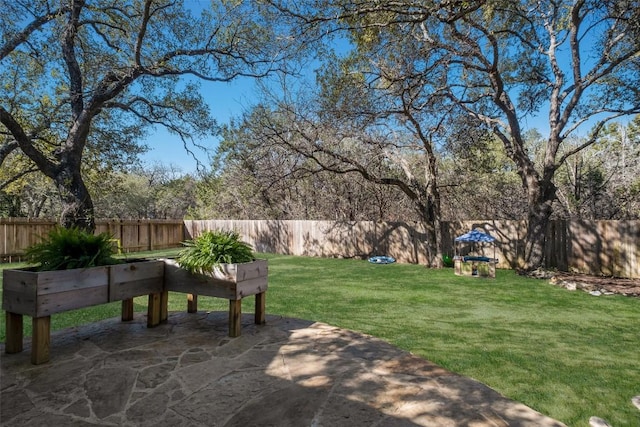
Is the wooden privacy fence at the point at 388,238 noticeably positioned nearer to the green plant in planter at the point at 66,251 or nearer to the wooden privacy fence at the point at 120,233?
the wooden privacy fence at the point at 120,233

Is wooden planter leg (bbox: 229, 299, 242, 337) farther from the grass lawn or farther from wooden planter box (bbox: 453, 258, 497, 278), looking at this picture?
wooden planter box (bbox: 453, 258, 497, 278)

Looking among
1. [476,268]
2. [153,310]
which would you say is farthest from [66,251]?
[476,268]

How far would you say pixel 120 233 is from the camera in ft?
46.0

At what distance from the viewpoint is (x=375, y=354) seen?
10.2ft

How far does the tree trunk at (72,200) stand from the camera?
6.70 metres

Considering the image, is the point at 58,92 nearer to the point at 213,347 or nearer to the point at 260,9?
the point at 260,9

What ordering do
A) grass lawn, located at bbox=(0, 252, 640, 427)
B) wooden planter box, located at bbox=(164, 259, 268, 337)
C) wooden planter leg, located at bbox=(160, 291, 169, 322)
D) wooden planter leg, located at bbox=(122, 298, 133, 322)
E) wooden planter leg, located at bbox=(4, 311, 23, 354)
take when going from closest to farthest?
grass lawn, located at bbox=(0, 252, 640, 427) → wooden planter leg, located at bbox=(4, 311, 23, 354) → wooden planter box, located at bbox=(164, 259, 268, 337) → wooden planter leg, located at bbox=(160, 291, 169, 322) → wooden planter leg, located at bbox=(122, 298, 133, 322)

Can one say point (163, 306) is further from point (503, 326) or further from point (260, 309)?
point (503, 326)

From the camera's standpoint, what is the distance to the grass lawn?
2.50 metres

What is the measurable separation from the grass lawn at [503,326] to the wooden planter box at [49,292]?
3.73ft

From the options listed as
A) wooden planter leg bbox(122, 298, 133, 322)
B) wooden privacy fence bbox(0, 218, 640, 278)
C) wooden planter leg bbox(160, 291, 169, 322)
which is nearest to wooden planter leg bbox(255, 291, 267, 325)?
wooden planter leg bbox(160, 291, 169, 322)

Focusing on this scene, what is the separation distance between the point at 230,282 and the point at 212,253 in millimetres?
365

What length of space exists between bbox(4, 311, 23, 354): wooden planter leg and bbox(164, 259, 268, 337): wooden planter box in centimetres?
119

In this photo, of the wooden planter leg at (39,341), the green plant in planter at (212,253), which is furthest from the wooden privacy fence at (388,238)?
the wooden planter leg at (39,341)
